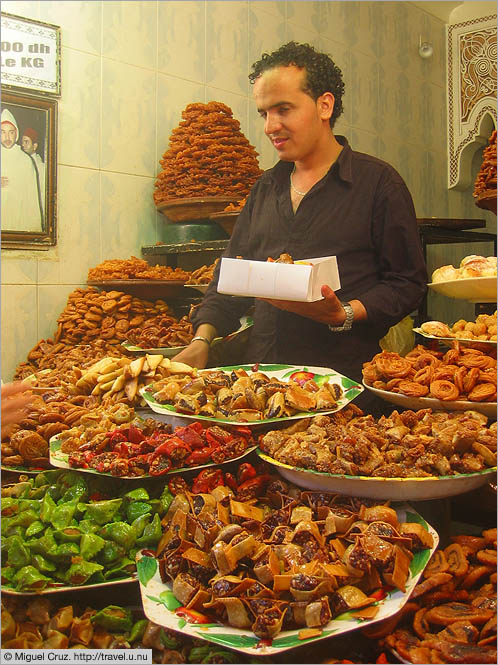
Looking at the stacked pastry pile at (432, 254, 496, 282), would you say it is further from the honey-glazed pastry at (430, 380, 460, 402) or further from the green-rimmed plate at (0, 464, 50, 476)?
the green-rimmed plate at (0, 464, 50, 476)

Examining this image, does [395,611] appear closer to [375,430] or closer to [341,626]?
[341,626]

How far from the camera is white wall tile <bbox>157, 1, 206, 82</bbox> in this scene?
1.43 m

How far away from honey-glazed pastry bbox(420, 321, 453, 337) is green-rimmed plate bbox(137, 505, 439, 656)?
1.66 feet

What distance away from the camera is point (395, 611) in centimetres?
84

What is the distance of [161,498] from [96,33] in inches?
36.6

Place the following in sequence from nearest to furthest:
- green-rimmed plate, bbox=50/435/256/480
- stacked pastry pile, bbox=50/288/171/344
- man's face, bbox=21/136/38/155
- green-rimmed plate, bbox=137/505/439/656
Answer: green-rimmed plate, bbox=137/505/439/656, green-rimmed plate, bbox=50/435/256/480, man's face, bbox=21/136/38/155, stacked pastry pile, bbox=50/288/171/344

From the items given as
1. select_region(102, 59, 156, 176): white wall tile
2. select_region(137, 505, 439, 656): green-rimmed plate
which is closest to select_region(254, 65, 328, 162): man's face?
select_region(102, 59, 156, 176): white wall tile

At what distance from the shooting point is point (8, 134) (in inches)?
46.5

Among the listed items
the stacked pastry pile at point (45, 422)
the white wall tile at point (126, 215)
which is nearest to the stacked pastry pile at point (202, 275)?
the white wall tile at point (126, 215)

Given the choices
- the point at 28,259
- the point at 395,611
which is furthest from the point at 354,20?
the point at 395,611

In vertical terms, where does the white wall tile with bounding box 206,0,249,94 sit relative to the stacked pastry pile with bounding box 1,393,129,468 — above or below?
above

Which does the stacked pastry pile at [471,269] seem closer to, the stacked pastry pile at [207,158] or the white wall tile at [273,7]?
the stacked pastry pile at [207,158]

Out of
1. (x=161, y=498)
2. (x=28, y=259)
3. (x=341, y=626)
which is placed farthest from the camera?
(x=28, y=259)

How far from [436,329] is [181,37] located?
0.87 meters
